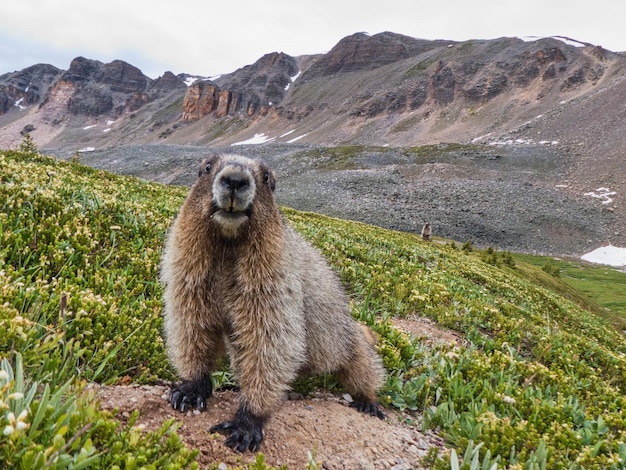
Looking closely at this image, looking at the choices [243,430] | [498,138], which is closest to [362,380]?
[243,430]

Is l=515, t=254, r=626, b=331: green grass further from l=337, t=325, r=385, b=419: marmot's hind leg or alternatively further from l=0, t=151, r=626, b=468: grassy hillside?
l=337, t=325, r=385, b=419: marmot's hind leg

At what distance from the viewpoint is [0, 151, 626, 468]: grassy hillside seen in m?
2.58

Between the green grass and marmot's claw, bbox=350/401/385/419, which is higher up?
marmot's claw, bbox=350/401/385/419

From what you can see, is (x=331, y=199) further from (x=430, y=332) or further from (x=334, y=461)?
(x=334, y=461)

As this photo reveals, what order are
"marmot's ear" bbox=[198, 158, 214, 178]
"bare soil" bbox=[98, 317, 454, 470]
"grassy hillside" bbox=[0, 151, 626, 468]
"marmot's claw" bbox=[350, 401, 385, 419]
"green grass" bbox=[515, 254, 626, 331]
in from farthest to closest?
"green grass" bbox=[515, 254, 626, 331]
"marmot's claw" bbox=[350, 401, 385, 419]
"marmot's ear" bbox=[198, 158, 214, 178]
"bare soil" bbox=[98, 317, 454, 470]
"grassy hillside" bbox=[0, 151, 626, 468]

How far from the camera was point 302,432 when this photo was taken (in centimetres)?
406

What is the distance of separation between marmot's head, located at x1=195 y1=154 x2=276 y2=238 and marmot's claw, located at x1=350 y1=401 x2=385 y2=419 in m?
2.70

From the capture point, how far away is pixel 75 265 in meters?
5.61

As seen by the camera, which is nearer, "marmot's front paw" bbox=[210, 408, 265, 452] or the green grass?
"marmot's front paw" bbox=[210, 408, 265, 452]

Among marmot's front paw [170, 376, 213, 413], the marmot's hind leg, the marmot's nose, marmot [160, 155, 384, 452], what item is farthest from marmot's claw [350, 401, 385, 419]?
the marmot's nose

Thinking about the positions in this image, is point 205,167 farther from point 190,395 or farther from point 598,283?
point 598,283

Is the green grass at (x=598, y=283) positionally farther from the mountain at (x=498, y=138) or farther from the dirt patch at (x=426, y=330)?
the dirt patch at (x=426, y=330)

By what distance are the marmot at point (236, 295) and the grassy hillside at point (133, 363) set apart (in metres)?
0.65

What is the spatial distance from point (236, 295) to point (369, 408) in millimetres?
2320
